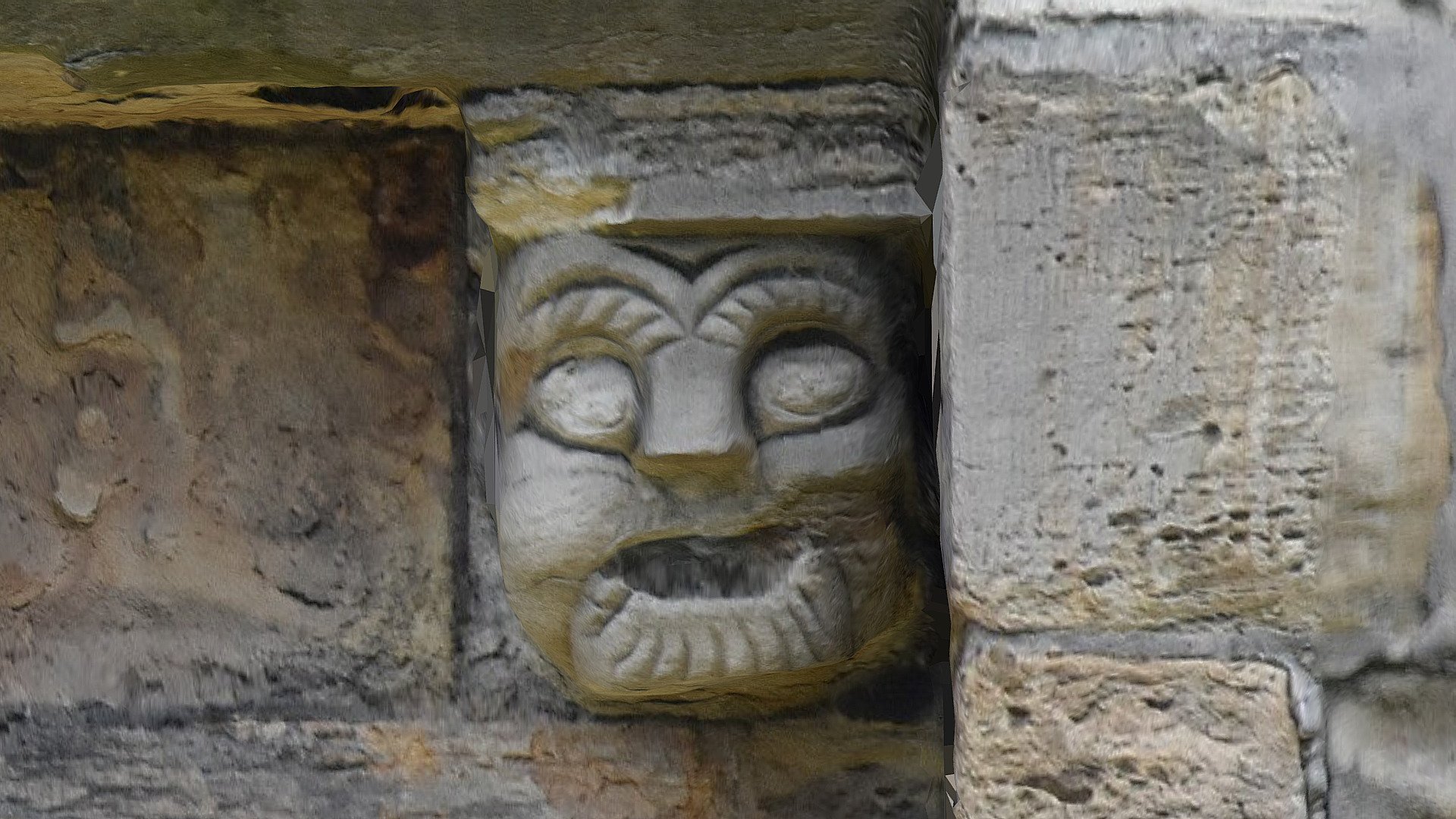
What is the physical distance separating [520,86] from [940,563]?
66cm

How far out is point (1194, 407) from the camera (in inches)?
41.8

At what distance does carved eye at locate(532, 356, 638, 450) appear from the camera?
1.38 meters

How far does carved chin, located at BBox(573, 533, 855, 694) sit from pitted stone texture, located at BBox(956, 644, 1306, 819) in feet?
1.00

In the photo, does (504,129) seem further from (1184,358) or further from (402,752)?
(402,752)

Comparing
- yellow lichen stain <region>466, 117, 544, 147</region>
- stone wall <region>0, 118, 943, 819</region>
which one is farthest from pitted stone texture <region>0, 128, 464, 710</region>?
yellow lichen stain <region>466, 117, 544, 147</region>

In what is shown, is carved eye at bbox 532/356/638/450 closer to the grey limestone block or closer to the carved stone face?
the carved stone face

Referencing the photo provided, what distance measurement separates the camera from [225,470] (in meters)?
1.66

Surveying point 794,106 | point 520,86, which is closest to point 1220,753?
point 794,106

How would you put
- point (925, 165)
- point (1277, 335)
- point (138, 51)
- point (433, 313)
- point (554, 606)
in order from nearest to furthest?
point (1277, 335)
point (138, 51)
point (925, 165)
point (554, 606)
point (433, 313)

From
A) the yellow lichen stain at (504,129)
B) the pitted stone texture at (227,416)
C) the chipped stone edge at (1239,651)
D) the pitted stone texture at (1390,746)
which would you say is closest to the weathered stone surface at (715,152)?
the yellow lichen stain at (504,129)

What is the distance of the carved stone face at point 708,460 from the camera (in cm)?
135

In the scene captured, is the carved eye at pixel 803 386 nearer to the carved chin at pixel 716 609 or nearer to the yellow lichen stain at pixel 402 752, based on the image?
the carved chin at pixel 716 609

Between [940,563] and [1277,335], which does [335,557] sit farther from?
[1277,335]

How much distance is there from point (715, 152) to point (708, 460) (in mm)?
279
